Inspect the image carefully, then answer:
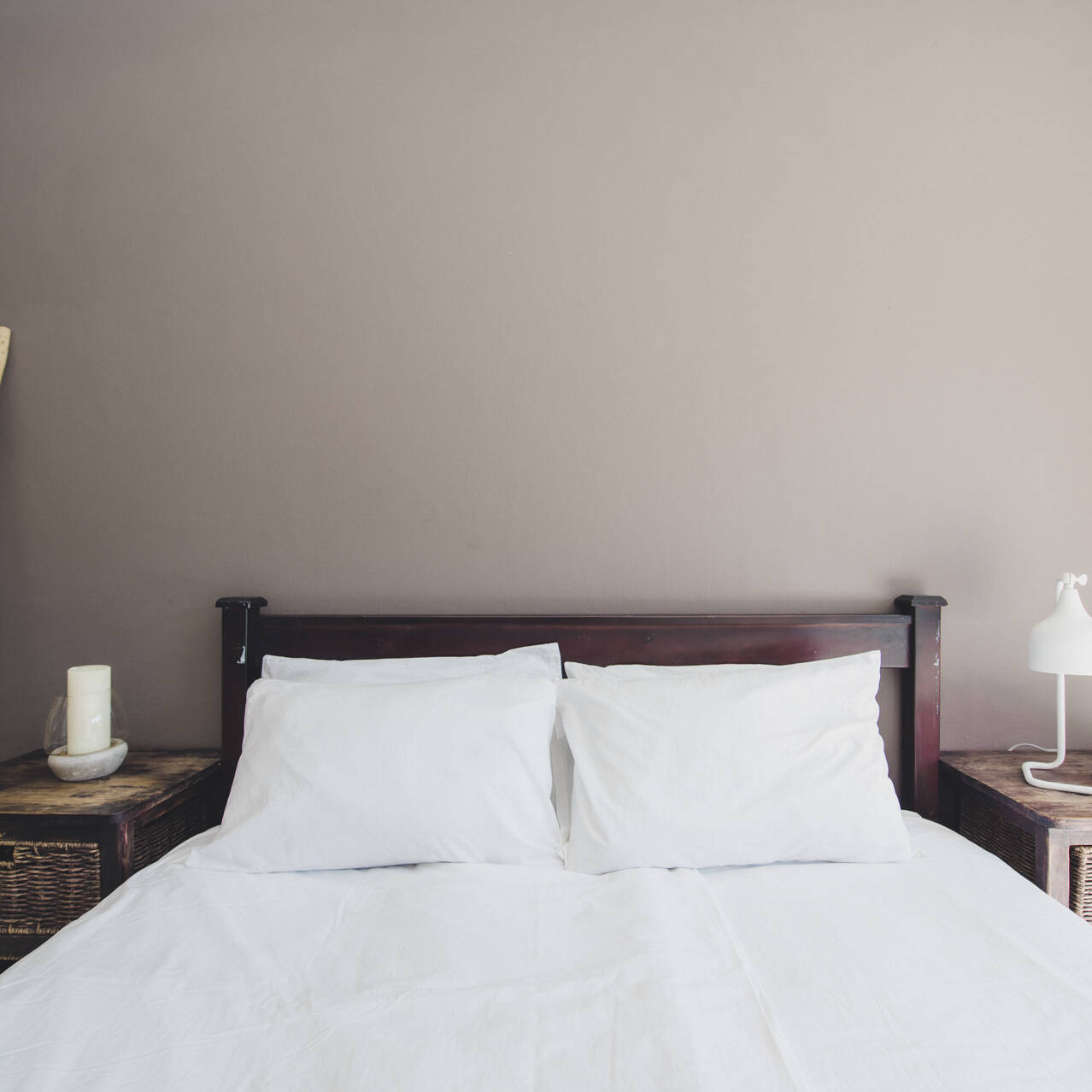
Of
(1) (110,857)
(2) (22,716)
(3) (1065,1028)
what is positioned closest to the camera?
(3) (1065,1028)

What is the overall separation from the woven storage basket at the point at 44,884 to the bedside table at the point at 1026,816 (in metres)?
1.99

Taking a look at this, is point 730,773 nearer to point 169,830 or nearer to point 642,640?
point 642,640

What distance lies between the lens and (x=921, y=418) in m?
1.89

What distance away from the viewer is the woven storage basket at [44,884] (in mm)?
1467

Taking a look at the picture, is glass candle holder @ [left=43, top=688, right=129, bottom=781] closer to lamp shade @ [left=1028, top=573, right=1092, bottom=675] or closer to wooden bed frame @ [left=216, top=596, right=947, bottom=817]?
wooden bed frame @ [left=216, top=596, right=947, bottom=817]

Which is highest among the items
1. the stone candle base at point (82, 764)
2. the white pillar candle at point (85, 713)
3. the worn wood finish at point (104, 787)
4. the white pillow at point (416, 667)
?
the white pillow at point (416, 667)

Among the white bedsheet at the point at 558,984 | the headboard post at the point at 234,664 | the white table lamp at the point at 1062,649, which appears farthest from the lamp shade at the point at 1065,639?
the headboard post at the point at 234,664

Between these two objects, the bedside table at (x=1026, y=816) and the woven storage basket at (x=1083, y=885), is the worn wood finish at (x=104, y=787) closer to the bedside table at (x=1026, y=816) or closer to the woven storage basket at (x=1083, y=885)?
the bedside table at (x=1026, y=816)

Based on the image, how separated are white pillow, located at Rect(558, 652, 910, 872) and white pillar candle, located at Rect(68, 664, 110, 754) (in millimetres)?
1121

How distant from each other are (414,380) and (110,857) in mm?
1313

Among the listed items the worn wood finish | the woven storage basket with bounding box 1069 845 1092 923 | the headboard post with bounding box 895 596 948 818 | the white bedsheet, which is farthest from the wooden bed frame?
the white bedsheet

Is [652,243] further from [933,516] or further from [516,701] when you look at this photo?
[516,701]

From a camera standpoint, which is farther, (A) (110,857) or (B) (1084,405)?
(B) (1084,405)

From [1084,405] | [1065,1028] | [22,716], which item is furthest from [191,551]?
[1084,405]
